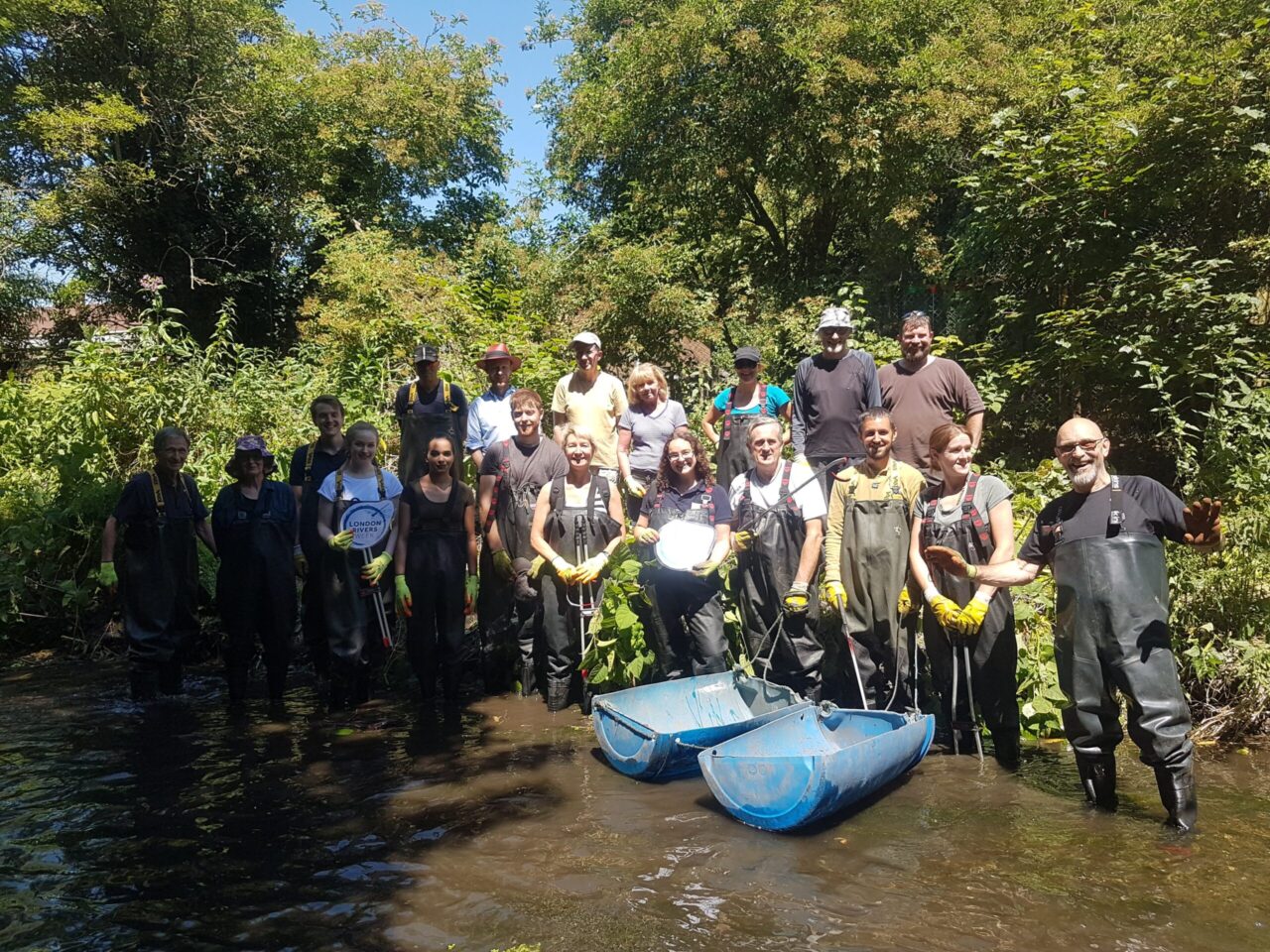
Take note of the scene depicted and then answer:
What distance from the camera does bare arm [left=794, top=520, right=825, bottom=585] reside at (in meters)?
5.96

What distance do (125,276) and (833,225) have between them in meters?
16.7

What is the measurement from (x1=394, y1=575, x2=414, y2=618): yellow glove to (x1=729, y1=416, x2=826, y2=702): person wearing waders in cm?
237

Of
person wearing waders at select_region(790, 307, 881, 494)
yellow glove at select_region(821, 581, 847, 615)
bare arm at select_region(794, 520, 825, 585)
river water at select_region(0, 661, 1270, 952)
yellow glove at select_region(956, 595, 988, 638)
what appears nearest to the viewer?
river water at select_region(0, 661, 1270, 952)

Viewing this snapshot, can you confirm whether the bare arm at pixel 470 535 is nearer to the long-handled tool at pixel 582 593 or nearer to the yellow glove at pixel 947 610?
the long-handled tool at pixel 582 593

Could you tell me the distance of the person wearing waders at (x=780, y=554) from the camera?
601 cm

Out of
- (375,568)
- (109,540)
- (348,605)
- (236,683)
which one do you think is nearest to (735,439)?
(375,568)

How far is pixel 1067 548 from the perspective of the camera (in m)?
4.70

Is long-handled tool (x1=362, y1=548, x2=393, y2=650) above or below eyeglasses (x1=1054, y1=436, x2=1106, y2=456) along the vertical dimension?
below

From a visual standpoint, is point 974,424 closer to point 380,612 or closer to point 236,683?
point 380,612

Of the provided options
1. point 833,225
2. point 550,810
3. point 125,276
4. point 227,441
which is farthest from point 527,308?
point 550,810

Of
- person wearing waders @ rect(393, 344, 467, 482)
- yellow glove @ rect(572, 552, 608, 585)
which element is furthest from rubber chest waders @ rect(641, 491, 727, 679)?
person wearing waders @ rect(393, 344, 467, 482)

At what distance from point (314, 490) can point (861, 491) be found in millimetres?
4169

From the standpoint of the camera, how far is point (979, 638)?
538 centimetres

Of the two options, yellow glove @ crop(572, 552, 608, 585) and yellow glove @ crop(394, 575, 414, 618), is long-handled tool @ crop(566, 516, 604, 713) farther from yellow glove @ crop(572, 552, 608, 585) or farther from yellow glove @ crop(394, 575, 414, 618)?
yellow glove @ crop(394, 575, 414, 618)
